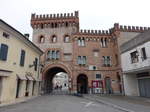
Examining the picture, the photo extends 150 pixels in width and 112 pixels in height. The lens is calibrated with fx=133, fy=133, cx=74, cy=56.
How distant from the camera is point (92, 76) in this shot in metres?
24.6

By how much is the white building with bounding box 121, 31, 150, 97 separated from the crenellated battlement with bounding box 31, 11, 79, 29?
37.6 ft

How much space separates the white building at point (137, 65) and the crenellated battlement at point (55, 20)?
37.6ft

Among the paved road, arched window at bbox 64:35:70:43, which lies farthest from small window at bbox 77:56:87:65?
the paved road

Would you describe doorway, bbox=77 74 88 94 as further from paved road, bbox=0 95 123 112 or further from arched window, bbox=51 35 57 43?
paved road, bbox=0 95 123 112

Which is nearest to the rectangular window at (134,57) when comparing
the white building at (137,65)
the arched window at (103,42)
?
the white building at (137,65)

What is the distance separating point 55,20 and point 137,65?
1790cm

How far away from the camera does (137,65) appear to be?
1752cm

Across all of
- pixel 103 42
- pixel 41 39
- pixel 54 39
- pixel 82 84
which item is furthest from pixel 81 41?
pixel 82 84

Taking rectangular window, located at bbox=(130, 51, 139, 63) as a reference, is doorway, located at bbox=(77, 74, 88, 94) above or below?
below

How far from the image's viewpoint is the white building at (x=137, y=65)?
16.1 m

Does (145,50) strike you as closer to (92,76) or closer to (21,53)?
(92,76)

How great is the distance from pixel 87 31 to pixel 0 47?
58.7 ft

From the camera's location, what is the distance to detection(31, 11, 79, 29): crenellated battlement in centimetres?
2722

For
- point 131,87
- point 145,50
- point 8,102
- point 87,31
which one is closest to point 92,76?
point 131,87
